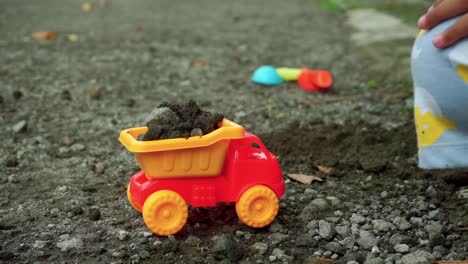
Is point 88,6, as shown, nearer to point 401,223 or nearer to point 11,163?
point 11,163

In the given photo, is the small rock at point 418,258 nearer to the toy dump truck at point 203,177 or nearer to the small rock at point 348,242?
the small rock at point 348,242

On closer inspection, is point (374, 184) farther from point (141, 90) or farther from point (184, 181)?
point (141, 90)

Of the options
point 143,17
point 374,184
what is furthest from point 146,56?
point 374,184

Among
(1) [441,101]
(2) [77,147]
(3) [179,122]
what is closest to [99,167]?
(2) [77,147]

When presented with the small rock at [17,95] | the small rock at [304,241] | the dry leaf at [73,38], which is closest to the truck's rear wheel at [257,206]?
the small rock at [304,241]

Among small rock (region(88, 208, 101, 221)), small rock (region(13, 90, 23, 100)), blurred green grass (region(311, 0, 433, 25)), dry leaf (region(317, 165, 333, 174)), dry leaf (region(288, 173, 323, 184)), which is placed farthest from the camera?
blurred green grass (region(311, 0, 433, 25))

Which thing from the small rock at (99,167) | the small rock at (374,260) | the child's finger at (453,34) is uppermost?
the child's finger at (453,34)

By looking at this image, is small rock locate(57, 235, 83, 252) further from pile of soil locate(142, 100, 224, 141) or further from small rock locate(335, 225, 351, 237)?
small rock locate(335, 225, 351, 237)

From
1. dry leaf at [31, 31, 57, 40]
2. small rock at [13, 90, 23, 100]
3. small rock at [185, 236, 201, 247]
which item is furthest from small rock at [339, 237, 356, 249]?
dry leaf at [31, 31, 57, 40]
